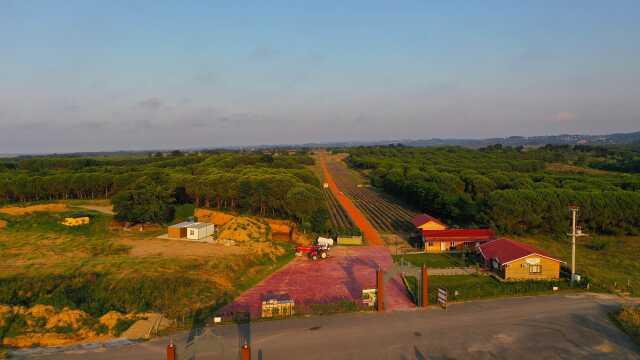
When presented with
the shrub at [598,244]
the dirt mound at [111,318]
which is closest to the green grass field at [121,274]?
the dirt mound at [111,318]

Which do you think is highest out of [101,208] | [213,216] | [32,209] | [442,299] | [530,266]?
[32,209]

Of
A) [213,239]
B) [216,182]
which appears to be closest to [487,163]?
[216,182]

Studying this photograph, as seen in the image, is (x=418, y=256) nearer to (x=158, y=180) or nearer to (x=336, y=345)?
(x=336, y=345)

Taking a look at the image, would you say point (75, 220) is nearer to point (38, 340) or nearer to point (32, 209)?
point (32, 209)

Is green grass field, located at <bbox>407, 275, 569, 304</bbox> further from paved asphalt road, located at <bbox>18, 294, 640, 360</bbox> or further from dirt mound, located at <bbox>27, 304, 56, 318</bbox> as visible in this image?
dirt mound, located at <bbox>27, 304, 56, 318</bbox>

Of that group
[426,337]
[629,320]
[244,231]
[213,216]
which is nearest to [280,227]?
[244,231]

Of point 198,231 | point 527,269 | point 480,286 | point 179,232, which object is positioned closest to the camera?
point 480,286
